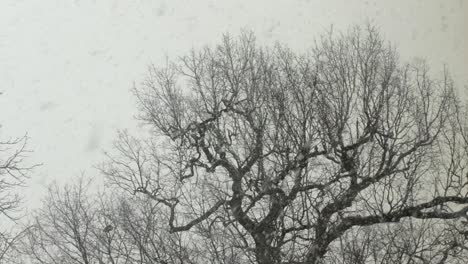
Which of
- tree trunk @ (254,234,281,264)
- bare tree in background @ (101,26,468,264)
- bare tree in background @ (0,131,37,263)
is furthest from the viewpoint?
bare tree in background @ (101,26,468,264)

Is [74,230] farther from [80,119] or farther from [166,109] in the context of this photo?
[80,119]

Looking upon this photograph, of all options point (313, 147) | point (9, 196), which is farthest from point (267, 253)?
point (9, 196)

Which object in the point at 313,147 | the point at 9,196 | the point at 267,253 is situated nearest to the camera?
the point at 267,253

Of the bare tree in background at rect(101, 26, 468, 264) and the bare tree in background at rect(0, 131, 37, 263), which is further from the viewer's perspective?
the bare tree in background at rect(101, 26, 468, 264)

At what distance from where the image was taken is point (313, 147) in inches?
569

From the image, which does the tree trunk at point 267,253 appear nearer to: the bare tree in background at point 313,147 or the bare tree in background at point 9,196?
the bare tree in background at point 313,147

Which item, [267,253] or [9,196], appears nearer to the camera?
[267,253]

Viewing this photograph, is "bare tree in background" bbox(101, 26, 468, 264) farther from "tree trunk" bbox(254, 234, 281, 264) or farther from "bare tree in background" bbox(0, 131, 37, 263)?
"bare tree in background" bbox(0, 131, 37, 263)

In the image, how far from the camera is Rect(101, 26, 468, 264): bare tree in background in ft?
44.5

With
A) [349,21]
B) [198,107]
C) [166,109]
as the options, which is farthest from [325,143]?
[349,21]

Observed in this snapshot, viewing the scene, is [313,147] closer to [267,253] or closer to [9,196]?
[267,253]

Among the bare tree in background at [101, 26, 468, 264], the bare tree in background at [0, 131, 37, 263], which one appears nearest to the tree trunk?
the bare tree in background at [101, 26, 468, 264]

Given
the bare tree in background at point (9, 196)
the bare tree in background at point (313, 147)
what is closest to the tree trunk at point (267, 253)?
the bare tree in background at point (313, 147)

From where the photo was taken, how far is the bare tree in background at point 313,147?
13.6 m
